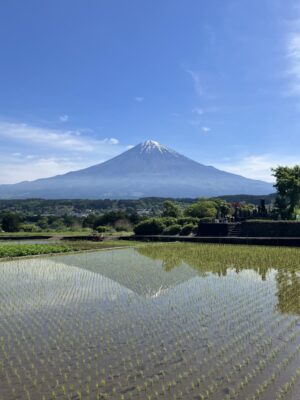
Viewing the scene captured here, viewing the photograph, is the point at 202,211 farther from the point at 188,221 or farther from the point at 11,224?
the point at 11,224

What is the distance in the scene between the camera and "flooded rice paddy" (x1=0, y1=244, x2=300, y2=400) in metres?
5.90

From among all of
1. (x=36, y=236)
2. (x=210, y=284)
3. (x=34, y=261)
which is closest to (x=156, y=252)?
(x=34, y=261)

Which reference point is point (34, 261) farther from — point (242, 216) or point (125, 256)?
point (242, 216)

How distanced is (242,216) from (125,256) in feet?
50.0

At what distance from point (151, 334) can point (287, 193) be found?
93.2 feet

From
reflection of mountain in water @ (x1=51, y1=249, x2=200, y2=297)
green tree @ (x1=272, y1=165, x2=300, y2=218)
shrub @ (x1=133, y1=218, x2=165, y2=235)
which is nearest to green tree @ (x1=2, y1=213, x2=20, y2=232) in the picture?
shrub @ (x1=133, y1=218, x2=165, y2=235)

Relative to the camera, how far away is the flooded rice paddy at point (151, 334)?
19.4ft

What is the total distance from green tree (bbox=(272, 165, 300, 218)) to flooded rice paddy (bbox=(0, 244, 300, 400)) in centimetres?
1878

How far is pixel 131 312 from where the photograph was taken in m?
10.1

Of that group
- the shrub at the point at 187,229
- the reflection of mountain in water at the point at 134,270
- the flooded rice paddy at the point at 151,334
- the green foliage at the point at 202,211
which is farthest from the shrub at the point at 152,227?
the flooded rice paddy at the point at 151,334

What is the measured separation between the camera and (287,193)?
34.3m

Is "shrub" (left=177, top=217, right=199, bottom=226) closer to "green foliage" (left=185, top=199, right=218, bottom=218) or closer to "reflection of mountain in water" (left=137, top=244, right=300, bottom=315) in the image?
"green foliage" (left=185, top=199, right=218, bottom=218)

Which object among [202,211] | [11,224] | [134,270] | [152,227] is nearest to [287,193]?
[202,211]

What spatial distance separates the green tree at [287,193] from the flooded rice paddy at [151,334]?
18779mm
